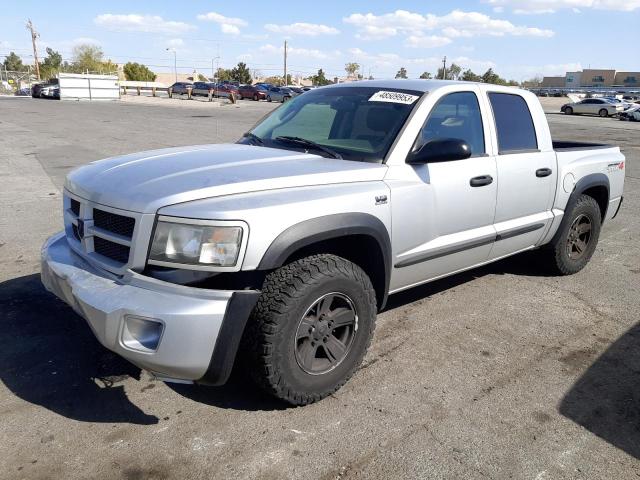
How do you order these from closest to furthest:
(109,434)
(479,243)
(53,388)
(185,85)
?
(109,434)
(53,388)
(479,243)
(185,85)

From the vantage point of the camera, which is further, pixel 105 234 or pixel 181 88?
pixel 181 88

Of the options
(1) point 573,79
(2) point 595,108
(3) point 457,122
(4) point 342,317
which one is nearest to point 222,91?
(2) point 595,108

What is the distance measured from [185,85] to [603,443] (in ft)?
173

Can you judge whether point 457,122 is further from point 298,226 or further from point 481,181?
point 298,226

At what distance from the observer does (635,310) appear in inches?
175

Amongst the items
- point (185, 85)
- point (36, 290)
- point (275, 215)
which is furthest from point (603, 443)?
point (185, 85)

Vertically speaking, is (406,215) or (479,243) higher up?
(406,215)

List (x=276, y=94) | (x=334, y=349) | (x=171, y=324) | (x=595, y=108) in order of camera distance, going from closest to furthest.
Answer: (x=171, y=324), (x=334, y=349), (x=595, y=108), (x=276, y=94)

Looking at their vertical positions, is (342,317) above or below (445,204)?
below

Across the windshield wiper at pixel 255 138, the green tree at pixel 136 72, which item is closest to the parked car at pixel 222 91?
the green tree at pixel 136 72

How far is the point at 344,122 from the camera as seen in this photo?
12.6 feet

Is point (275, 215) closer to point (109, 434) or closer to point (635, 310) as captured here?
point (109, 434)

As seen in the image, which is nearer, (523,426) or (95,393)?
(523,426)

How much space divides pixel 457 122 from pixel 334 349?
1.91m
